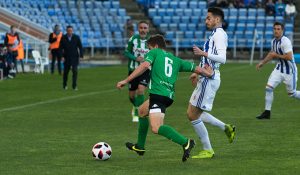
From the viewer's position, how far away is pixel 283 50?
1862cm

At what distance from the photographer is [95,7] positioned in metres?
55.8

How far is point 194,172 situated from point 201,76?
2.12 meters

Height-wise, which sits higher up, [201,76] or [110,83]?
[201,76]

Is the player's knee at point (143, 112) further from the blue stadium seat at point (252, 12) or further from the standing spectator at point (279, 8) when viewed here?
the blue stadium seat at point (252, 12)

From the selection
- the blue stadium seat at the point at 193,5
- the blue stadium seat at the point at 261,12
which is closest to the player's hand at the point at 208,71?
the blue stadium seat at the point at 261,12

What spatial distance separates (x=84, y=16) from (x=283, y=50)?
118 ft

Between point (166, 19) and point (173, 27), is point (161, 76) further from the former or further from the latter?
point (166, 19)

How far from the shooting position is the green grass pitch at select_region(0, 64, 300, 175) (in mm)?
11492

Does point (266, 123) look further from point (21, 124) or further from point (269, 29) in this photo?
point (269, 29)

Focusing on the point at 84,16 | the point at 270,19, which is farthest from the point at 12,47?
the point at 270,19

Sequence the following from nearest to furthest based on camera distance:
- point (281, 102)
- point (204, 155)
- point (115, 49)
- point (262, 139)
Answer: point (204, 155)
point (262, 139)
point (281, 102)
point (115, 49)

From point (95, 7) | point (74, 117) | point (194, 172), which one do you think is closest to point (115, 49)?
point (95, 7)

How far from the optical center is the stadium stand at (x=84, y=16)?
50.1 metres

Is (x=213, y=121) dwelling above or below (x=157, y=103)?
below
